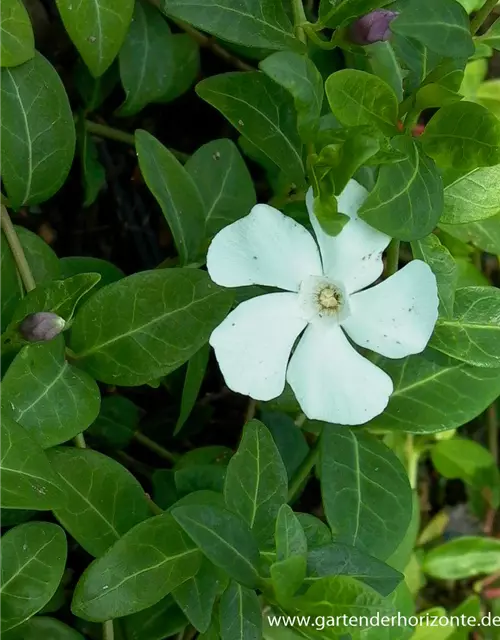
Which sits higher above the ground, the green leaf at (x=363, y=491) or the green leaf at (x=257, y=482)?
the green leaf at (x=257, y=482)

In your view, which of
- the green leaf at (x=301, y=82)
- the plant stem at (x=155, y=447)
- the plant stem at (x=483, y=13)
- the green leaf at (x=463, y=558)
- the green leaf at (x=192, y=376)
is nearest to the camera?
the green leaf at (x=301, y=82)

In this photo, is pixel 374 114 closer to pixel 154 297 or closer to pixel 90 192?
pixel 154 297

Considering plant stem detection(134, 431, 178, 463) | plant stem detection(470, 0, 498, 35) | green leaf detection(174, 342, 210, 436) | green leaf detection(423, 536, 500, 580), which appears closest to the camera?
plant stem detection(470, 0, 498, 35)

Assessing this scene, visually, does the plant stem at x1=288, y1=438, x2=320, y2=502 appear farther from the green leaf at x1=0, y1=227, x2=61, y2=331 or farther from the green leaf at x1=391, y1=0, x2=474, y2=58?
the green leaf at x1=391, y1=0, x2=474, y2=58

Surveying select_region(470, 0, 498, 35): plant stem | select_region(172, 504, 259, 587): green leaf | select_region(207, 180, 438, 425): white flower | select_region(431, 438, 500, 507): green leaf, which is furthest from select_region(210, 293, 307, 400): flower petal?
select_region(431, 438, 500, 507): green leaf

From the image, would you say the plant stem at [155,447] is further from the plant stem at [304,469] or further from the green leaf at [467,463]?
the green leaf at [467,463]

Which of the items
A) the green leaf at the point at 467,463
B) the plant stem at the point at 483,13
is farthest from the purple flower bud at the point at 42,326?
the green leaf at the point at 467,463
